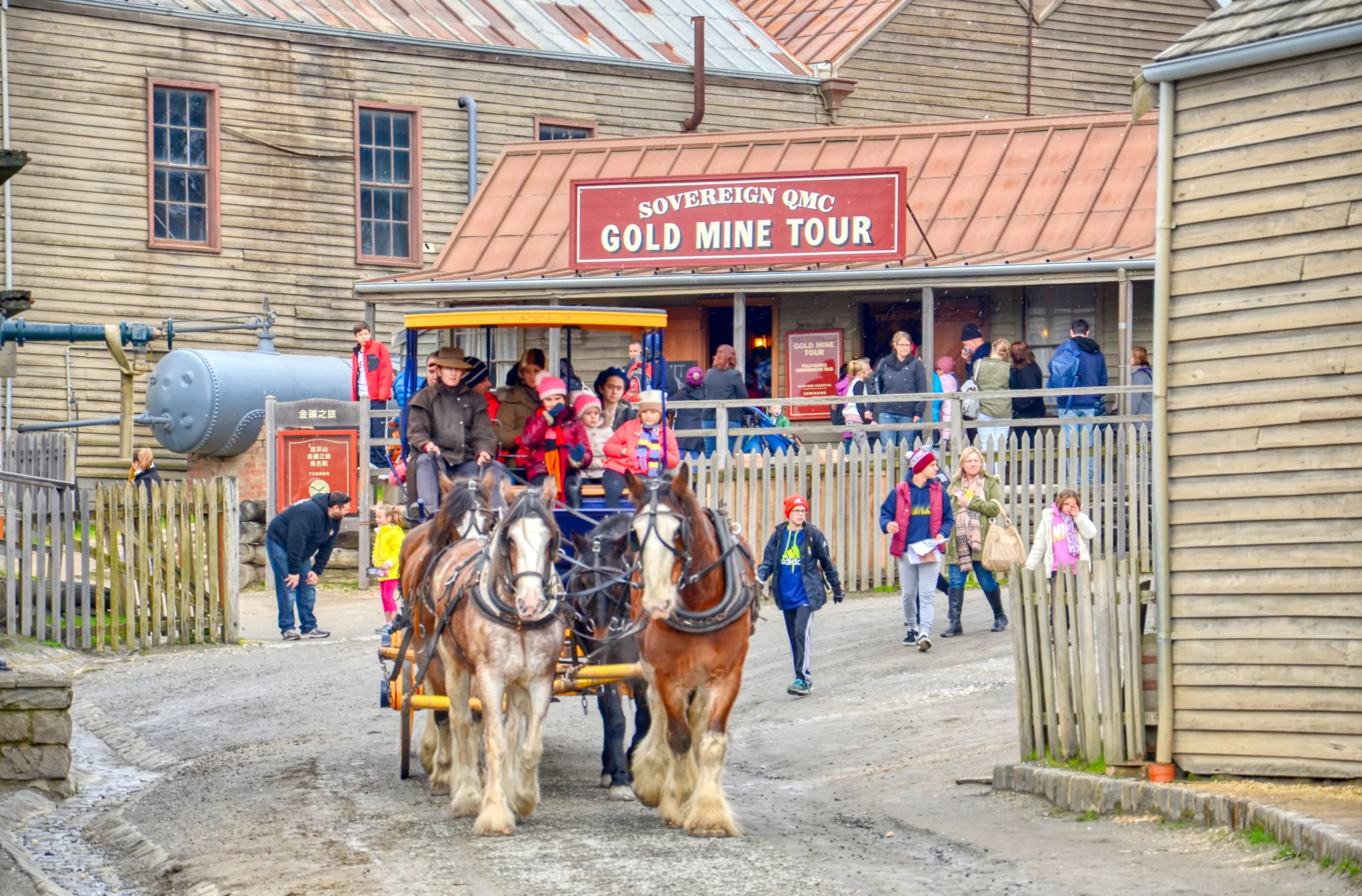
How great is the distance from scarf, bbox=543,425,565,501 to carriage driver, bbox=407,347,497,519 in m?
0.36

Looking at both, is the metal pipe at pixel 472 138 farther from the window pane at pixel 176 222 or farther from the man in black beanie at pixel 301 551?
the man in black beanie at pixel 301 551

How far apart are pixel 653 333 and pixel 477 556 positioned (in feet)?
10.3

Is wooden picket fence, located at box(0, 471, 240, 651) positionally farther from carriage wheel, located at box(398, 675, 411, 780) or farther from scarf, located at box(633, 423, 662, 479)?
scarf, located at box(633, 423, 662, 479)

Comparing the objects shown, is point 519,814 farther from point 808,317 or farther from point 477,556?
point 808,317

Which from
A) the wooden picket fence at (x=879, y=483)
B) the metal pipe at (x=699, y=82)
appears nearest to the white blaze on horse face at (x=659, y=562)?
the wooden picket fence at (x=879, y=483)

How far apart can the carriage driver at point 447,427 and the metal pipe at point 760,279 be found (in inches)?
432

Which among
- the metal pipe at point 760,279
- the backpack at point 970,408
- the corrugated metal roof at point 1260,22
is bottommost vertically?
the backpack at point 970,408

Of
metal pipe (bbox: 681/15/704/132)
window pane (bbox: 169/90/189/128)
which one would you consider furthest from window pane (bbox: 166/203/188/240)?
metal pipe (bbox: 681/15/704/132)

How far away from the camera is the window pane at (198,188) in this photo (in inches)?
1150

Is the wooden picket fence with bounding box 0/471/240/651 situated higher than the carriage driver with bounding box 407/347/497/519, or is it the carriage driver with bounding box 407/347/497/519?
the carriage driver with bounding box 407/347/497/519

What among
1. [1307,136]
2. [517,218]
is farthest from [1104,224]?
[1307,136]

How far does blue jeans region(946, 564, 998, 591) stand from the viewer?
17406 mm

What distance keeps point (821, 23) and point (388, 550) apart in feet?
64.6

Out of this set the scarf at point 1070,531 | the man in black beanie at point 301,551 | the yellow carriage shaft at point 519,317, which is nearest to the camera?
the yellow carriage shaft at point 519,317
